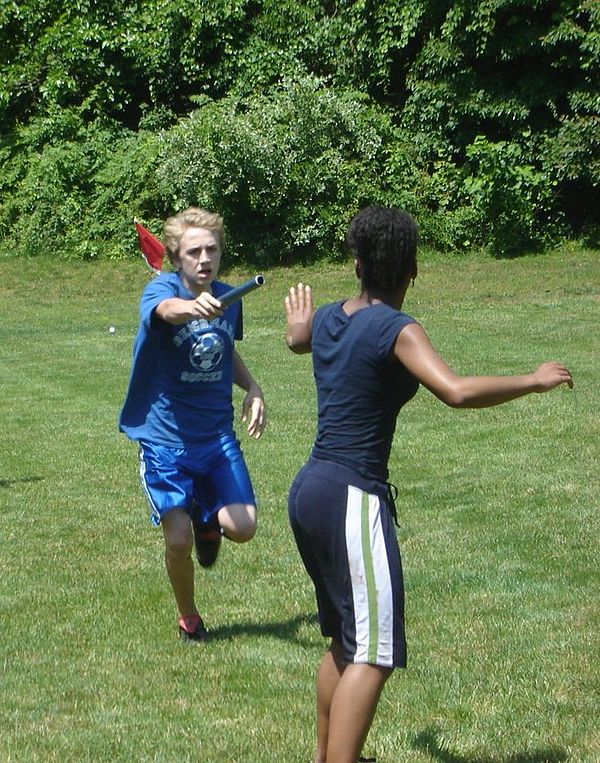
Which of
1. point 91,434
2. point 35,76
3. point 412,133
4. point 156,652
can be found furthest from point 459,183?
point 156,652

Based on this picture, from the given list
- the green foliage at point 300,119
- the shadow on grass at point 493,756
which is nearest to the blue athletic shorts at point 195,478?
the shadow on grass at point 493,756

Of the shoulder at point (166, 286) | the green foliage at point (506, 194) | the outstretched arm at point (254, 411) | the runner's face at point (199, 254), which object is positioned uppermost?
the runner's face at point (199, 254)

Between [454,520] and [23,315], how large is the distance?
16030mm

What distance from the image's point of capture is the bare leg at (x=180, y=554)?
5.54 metres

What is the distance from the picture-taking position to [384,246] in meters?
3.64

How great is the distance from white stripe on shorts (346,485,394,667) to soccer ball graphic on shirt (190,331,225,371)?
196cm

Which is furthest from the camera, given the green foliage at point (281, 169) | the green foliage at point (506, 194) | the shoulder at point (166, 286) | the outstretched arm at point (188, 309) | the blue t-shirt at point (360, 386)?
the green foliage at point (281, 169)

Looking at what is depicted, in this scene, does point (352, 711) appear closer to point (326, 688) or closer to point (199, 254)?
point (326, 688)

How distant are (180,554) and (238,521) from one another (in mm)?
298

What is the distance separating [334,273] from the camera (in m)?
24.9

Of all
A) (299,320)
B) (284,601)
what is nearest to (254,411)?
(284,601)

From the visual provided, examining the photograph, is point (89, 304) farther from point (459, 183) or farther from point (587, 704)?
point (587, 704)

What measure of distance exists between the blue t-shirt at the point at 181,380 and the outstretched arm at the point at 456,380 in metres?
2.05

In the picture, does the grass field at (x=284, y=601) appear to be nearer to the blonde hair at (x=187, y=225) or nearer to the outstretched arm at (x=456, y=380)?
the outstretched arm at (x=456, y=380)
